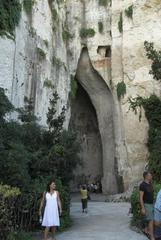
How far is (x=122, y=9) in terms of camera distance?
102ft

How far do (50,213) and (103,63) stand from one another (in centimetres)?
2323

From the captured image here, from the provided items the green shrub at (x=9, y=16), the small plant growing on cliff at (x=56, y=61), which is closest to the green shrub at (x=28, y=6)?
the green shrub at (x=9, y=16)

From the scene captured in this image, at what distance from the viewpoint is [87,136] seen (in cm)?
3688

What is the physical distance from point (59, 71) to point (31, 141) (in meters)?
14.8

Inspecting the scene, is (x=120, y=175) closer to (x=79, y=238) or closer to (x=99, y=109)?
(x=99, y=109)

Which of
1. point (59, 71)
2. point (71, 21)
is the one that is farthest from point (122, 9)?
point (59, 71)

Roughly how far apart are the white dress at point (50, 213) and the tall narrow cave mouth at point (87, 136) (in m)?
26.0

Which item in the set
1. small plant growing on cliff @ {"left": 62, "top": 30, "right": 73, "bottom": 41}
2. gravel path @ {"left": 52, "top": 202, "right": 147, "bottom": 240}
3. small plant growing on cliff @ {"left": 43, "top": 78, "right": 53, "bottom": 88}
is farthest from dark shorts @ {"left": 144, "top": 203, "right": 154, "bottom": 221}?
small plant growing on cliff @ {"left": 62, "top": 30, "right": 73, "bottom": 41}

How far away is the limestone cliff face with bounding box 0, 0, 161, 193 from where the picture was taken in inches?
1008

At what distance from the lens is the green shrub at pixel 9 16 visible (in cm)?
2003

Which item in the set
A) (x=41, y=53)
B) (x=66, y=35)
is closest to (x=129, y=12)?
(x=66, y=35)

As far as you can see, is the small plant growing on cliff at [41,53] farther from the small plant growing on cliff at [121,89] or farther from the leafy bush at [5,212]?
the leafy bush at [5,212]

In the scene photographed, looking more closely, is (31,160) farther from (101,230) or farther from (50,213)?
(50,213)

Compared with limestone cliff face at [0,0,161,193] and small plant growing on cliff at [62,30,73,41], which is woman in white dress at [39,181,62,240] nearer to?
limestone cliff face at [0,0,161,193]
